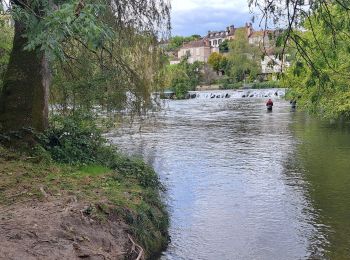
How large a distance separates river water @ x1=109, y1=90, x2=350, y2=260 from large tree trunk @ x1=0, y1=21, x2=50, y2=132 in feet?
11.6

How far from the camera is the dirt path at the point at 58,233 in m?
5.14

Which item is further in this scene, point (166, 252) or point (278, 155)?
point (278, 155)

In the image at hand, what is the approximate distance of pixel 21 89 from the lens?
30.4ft

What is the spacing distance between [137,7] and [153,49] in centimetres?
116

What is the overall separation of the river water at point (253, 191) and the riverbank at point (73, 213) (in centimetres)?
94

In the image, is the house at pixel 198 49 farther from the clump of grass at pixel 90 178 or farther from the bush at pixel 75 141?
the clump of grass at pixel 90 178

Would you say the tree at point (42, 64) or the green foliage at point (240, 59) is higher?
the green foliage at point (240, 59)

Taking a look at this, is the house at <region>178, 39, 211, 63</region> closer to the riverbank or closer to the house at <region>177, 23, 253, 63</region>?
the house at <region>177, 23, 253, 63</region>

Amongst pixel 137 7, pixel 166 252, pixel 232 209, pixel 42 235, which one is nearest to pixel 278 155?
pixel 232 209

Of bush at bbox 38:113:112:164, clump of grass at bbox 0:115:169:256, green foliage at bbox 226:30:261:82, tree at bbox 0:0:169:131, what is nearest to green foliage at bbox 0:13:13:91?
tree at bbox 0:0:169:131

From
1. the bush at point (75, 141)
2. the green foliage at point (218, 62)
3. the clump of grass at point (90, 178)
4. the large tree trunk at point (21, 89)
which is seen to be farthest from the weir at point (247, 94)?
the large tree trunk at point (21, 89)

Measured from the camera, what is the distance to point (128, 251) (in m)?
6.05

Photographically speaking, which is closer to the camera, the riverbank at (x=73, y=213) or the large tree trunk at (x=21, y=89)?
the riverbank at (x=73, y=213)

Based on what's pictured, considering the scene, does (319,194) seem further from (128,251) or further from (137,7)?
(128,251)
